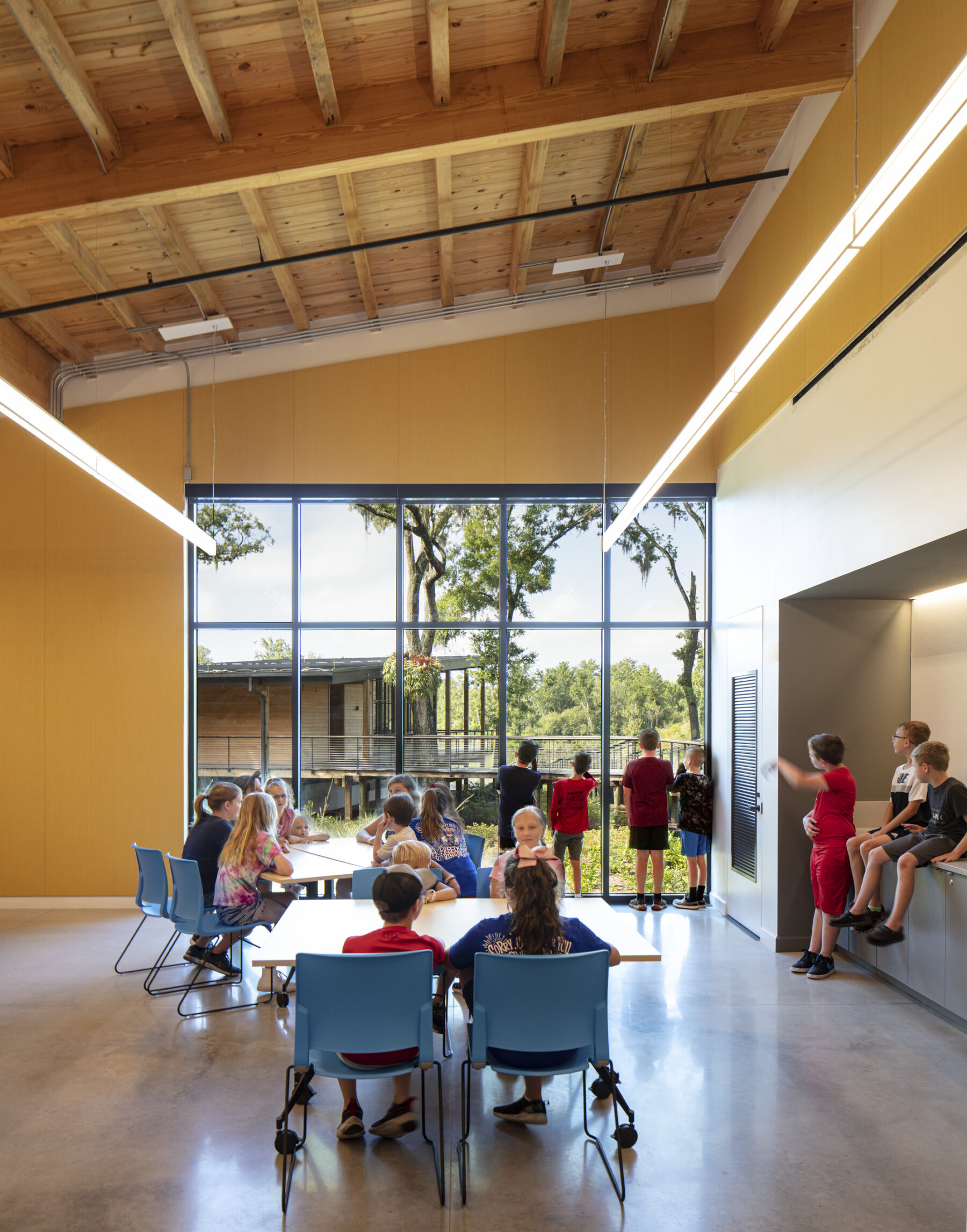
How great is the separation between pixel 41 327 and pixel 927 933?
794cm

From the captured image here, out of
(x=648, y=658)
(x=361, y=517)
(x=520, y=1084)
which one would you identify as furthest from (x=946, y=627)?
(x=361, y=517)

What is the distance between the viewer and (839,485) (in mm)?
5473

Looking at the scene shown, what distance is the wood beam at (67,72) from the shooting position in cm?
418

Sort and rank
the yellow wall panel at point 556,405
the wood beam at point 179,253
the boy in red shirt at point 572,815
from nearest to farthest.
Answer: the wood beam at point 179,253 → the boy in red shirt at point 572,815 → the yellow wall panel at point 556,405

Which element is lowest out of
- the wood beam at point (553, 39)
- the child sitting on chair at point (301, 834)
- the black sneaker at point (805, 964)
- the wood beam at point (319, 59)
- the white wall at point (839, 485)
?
the black sneaker at point (805, 964)

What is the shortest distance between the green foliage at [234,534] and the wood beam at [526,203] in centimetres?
322

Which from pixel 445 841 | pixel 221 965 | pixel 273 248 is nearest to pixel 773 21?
pixel 273 248

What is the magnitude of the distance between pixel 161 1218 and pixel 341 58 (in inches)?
215

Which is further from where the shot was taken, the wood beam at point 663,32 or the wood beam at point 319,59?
the wood beam at point 663,32

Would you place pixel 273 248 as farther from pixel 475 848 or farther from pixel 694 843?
pixel 694 843

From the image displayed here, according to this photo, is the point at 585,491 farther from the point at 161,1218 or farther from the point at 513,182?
the point at 161,1218

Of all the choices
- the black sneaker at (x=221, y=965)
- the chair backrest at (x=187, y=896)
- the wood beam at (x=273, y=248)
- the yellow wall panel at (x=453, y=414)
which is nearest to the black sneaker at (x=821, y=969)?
the black sneaker at (x=221, y=965)

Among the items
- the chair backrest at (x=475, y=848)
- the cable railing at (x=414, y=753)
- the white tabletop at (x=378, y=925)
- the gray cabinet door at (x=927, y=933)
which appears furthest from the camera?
the cable railing at (x=414, y=753)

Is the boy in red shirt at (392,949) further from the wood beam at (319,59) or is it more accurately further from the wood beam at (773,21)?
the wood beam at (773,21)
